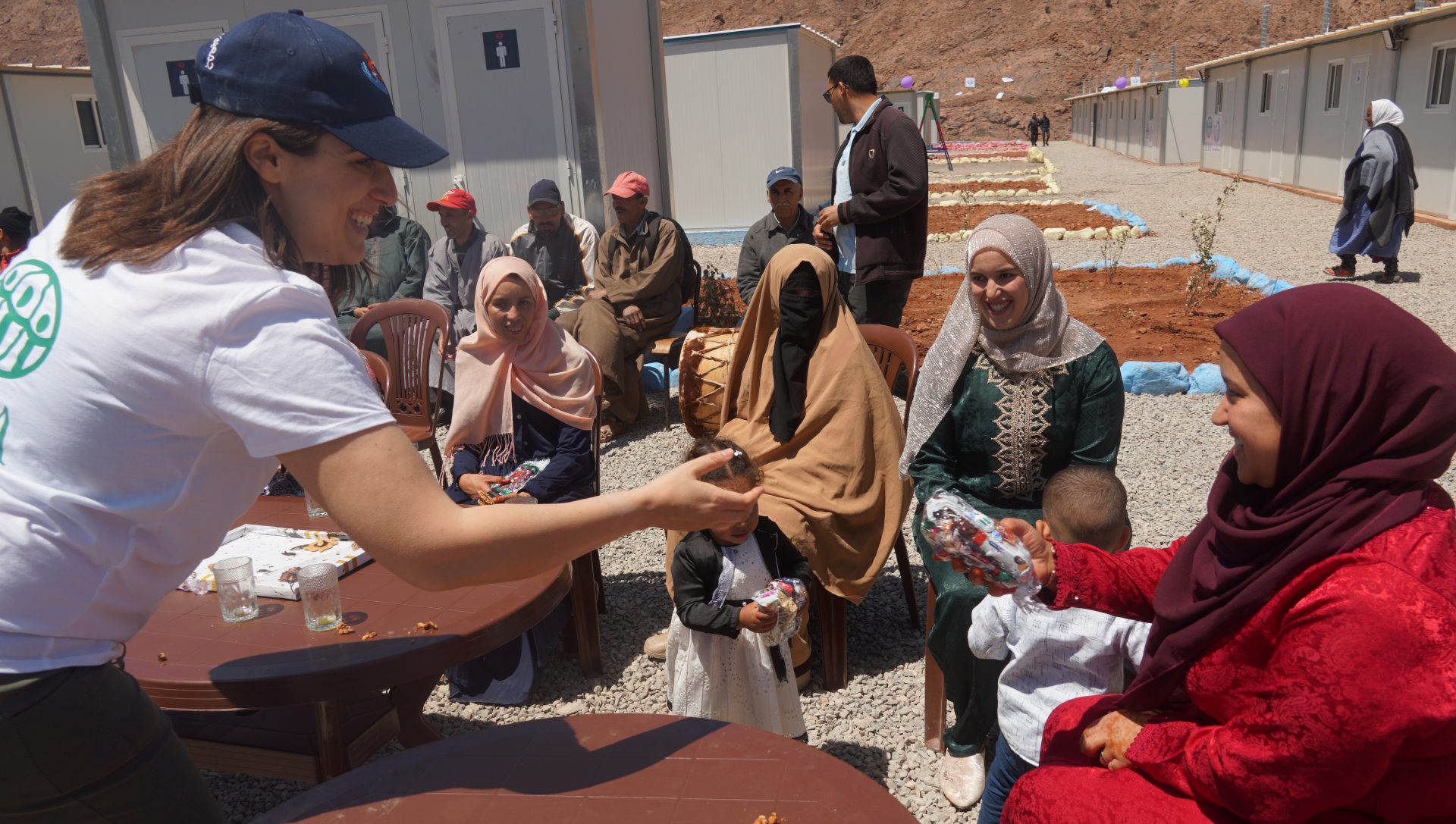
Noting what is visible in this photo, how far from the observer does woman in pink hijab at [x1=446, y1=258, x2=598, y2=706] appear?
12.9ft

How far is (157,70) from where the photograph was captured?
8.91 m

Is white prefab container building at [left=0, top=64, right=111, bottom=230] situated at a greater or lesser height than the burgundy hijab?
greater

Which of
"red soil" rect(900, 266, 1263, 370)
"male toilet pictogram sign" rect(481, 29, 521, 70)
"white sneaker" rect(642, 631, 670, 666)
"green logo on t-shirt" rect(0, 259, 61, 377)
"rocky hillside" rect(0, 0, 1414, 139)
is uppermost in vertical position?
"rocky hillside" rect(0, 0, 1414, 139)

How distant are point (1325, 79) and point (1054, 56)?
38787 mm

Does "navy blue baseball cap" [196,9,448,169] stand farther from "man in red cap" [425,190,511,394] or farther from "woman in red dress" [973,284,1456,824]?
"man in red cap" [425,190,511,394]

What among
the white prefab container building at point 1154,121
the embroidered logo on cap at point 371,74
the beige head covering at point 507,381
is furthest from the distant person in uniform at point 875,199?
the white prefab container building at point 1154,121

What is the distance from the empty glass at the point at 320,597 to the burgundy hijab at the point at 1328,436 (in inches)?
78.4

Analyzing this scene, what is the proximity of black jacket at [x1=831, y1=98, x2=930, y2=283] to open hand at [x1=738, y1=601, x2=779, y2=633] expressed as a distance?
10.7ft

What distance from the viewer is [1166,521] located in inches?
191

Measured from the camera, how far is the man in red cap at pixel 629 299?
22.3ft

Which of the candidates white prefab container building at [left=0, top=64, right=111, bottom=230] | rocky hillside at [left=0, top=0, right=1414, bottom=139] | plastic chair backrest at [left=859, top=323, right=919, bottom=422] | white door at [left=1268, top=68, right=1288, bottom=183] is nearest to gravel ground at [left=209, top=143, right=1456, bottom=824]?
plastic chair backrest at [left=859, top=323, right=919, bottom=422]

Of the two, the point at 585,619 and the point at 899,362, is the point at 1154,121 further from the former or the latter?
the point at 585,619

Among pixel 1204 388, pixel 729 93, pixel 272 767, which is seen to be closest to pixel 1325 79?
pixel 729 93

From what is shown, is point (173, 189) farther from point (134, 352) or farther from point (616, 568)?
point (616, 568)
